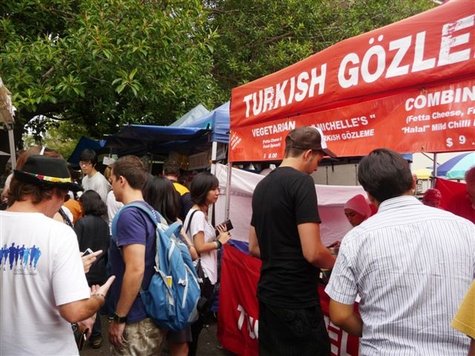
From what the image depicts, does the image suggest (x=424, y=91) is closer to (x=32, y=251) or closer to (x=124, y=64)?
(x=32, y=251)

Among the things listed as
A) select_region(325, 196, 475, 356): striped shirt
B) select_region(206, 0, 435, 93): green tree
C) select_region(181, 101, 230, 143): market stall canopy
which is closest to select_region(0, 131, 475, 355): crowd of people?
select_region(325, 196, 475, 356): striped shirt

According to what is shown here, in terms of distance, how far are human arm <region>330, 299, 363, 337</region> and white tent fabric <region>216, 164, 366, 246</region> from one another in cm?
192

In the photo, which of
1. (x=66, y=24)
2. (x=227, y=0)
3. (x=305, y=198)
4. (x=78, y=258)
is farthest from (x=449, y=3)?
(x=227, y=0)

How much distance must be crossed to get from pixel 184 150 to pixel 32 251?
599 cm

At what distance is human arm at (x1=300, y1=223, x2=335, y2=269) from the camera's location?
237cm

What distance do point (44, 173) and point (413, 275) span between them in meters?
1.58

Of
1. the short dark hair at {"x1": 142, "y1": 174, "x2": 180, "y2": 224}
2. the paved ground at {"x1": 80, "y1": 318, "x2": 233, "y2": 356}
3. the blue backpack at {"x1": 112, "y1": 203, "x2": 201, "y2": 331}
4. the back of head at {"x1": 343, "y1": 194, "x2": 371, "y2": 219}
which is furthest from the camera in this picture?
the paved ground at {"x1": 80, "y1": 318, "x2": 233, "y2": 356}

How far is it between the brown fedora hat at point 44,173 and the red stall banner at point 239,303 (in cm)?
213

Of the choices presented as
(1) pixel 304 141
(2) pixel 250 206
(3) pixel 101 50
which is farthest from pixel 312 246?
(3) pixel 101 50

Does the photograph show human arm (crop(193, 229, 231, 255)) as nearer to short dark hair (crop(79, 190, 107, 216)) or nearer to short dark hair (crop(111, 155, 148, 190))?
short dark hair (crop(111, 155, 148, 190))

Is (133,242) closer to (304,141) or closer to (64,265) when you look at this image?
(64,265)

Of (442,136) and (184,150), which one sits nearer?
(442,136)

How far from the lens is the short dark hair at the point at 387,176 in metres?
1.82

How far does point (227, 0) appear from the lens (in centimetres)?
1092
